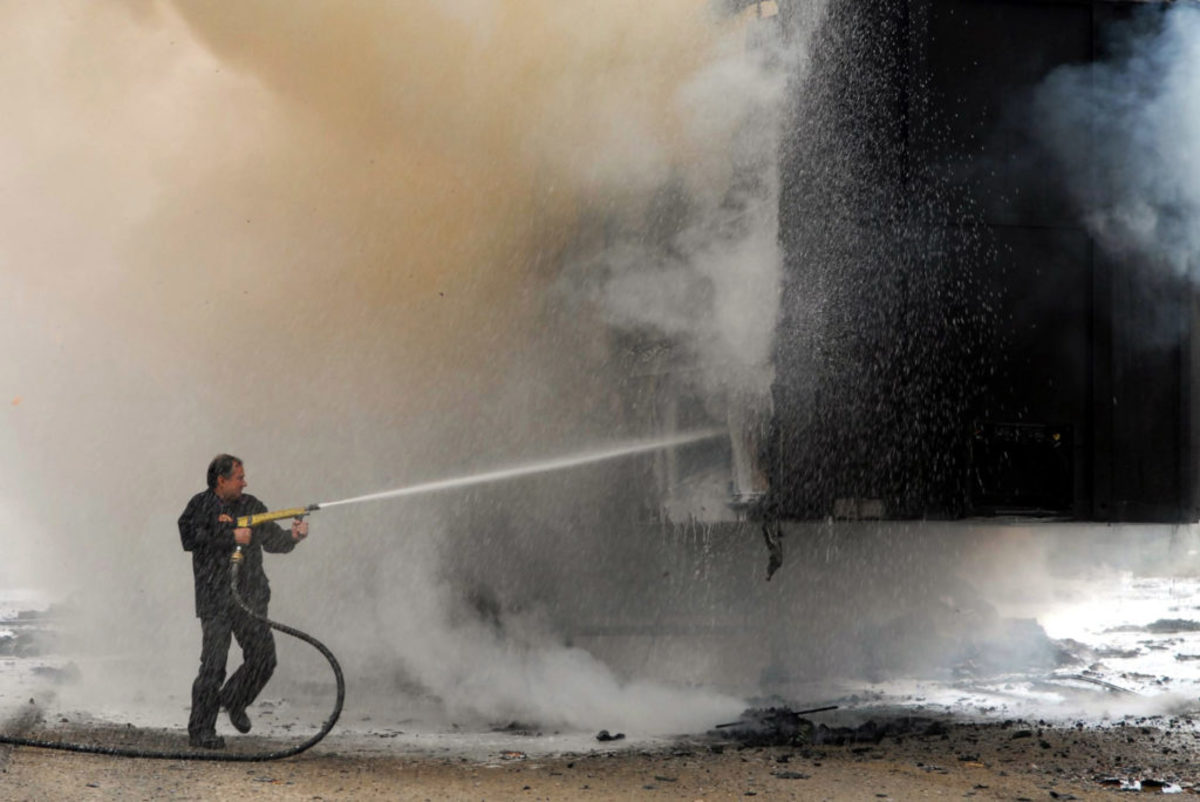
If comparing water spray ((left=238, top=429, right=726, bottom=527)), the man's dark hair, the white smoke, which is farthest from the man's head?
the white smoke

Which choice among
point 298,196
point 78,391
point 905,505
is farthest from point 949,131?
point 78,391

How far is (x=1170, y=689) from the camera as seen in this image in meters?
6.66

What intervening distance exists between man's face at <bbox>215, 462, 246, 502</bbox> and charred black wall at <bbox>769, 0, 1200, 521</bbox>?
2.52 m

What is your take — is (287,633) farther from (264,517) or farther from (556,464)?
(556,464)

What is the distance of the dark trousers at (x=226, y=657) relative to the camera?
16.2 ft

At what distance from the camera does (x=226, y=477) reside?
505 centimetres

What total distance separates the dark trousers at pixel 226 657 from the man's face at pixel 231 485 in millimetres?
506

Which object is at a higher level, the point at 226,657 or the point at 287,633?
the point at 287,633

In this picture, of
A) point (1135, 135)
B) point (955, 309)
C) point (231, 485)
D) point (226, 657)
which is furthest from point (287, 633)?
point (1135, 135)

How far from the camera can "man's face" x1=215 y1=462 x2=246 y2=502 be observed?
506 centimetres

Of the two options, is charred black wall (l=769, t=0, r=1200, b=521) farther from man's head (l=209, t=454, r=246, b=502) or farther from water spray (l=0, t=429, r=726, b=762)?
man's head (l=209, t=454, r=246, b=502)

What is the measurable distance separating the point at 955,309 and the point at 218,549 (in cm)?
365

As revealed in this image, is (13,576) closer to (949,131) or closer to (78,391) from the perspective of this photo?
(78,391)

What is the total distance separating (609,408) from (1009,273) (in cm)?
237
